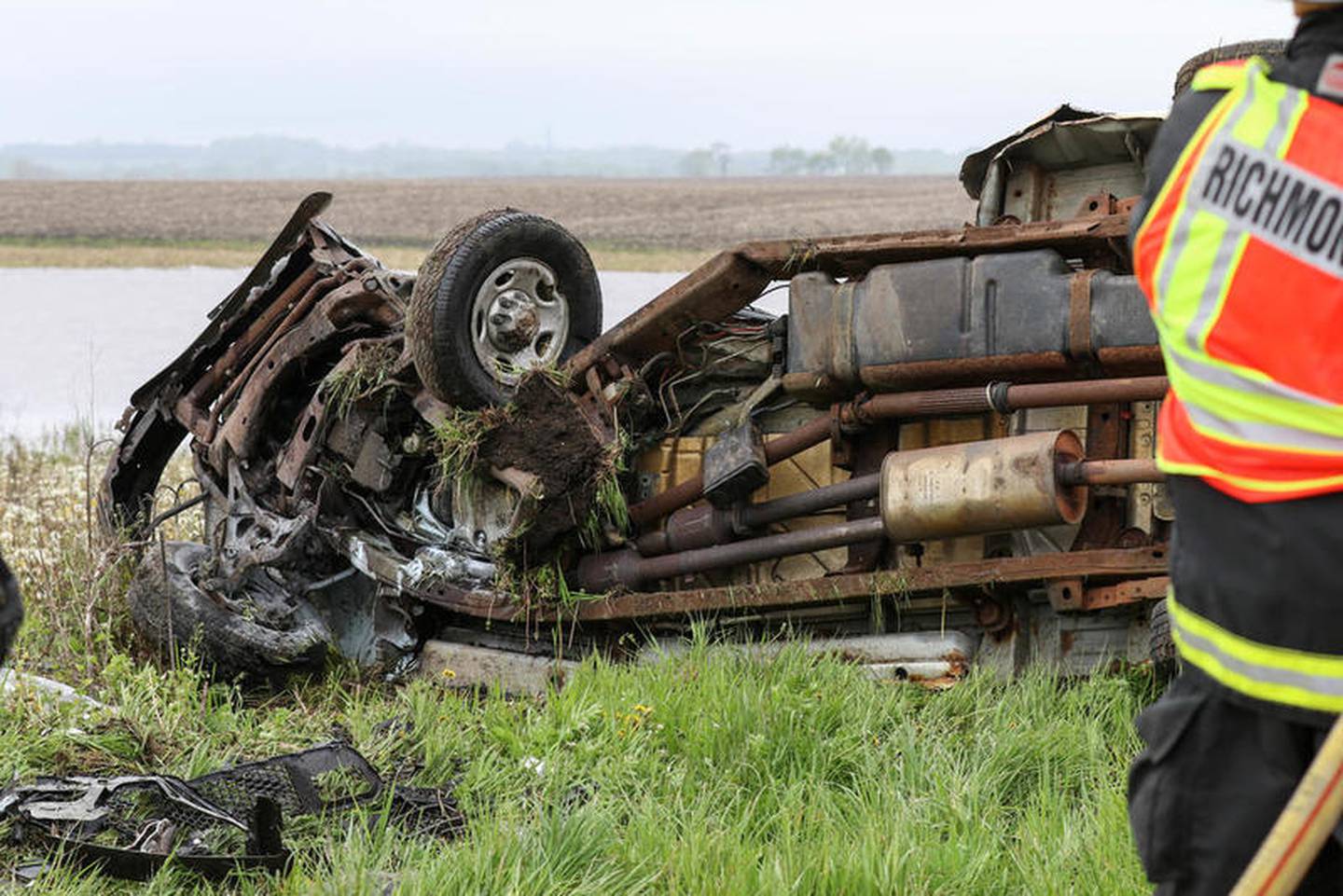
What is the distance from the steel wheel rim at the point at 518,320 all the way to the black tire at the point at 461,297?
4 cm

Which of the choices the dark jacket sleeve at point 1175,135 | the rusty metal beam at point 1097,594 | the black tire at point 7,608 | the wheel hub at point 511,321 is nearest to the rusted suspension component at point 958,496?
the rusty metal beam at point 1097,594

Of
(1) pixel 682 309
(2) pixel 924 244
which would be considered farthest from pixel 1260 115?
(1) pixel 682 309

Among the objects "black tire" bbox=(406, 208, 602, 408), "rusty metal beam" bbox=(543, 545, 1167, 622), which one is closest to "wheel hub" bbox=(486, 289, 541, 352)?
"black tire" bbox=(406, 208, 602, 408)

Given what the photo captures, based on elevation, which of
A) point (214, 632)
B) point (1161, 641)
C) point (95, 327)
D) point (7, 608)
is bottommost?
point (95, 327)

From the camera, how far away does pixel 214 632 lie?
648 centimetres

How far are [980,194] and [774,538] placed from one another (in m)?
1.51

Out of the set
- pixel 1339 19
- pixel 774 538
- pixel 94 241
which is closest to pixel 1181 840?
pixel 1339 19

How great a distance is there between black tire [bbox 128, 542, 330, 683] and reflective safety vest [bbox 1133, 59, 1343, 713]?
4717mm

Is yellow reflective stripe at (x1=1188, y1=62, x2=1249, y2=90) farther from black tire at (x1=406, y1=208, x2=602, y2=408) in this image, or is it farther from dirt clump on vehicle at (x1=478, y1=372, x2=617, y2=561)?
black tire at (x1=406, y1=208, x2=602, y2=408)

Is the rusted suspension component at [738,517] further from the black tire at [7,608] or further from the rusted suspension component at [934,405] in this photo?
the black tire at [7,608]

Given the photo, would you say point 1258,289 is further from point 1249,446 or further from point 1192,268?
point 1249,446

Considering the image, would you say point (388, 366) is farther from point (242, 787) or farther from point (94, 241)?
point (94, 241)

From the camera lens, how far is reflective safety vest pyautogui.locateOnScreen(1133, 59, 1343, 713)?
221 cm

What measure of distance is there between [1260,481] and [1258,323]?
8.3 inches
